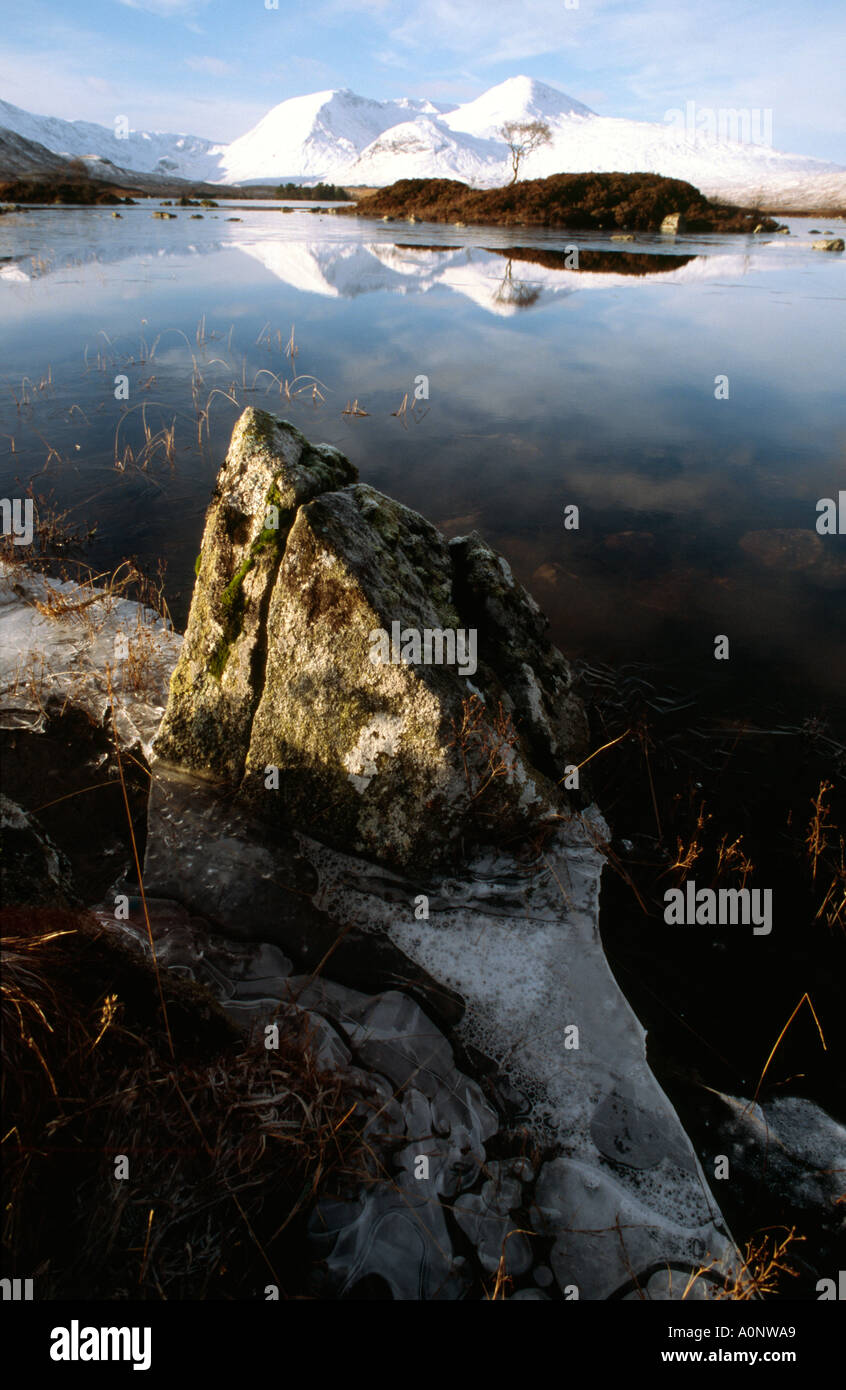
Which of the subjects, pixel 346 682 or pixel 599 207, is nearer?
pixel 346 682

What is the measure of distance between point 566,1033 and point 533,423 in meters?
12.2

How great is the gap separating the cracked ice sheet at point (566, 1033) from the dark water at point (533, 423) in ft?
11.5

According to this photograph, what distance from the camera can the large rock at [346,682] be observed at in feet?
14.0

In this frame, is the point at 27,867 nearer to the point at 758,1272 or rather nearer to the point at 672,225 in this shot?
the point at 758,1272

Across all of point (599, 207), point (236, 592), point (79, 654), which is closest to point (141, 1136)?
point (236, 592)

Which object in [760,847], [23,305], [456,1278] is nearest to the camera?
[456,1278]

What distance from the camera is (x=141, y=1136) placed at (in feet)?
7.72

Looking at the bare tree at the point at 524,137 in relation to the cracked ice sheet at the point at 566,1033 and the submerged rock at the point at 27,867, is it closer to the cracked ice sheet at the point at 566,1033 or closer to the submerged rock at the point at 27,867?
the cracked ice sheet at the point at 566,1033

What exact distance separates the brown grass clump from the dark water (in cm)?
544

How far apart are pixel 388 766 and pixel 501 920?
1.28 meters

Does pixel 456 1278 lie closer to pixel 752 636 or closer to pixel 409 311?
pixel 752 636
